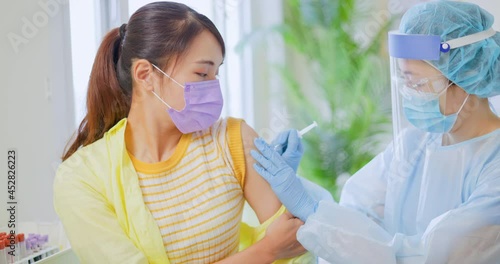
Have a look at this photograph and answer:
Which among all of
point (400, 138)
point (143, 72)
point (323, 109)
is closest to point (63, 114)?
point (143, 72)

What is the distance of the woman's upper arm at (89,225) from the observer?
173cm

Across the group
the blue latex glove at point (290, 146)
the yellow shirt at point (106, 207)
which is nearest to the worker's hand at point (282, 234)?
the blue latex glove at point (290, 146)

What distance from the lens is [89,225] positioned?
173 centimetres

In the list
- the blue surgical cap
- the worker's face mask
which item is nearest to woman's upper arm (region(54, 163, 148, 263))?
Result: the worker's face mask

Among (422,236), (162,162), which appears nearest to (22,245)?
(162,162)

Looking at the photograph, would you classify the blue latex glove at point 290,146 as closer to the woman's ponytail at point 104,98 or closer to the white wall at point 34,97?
the woman's ponytail at point 104,98

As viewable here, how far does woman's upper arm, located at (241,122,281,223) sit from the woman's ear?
0.90 ft

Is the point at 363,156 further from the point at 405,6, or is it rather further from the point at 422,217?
the point at 422,217

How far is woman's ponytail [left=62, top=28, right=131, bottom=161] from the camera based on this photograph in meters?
1.81

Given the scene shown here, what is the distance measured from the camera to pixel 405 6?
3.24 metres

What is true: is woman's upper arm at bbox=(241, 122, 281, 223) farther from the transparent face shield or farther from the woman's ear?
the transparent face shield

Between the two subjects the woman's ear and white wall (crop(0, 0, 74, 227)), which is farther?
white wall (crop(0, 0, 74, 227))

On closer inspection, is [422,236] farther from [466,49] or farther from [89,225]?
[89,225]

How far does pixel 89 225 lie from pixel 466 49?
41.2 inches
